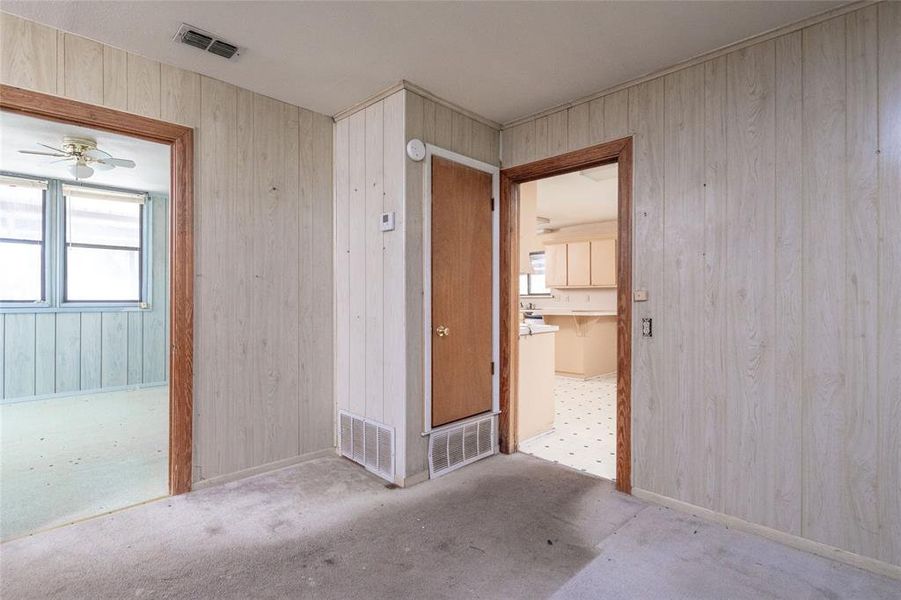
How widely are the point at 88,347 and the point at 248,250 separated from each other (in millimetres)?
3986

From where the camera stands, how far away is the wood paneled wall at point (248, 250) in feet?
8.29

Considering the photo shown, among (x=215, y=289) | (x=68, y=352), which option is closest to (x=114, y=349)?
(x=68, y=352)

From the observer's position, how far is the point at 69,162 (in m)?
4.37

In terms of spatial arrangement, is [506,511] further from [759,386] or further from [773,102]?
[773,102]

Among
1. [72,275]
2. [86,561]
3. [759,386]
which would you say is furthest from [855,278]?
[72,275]

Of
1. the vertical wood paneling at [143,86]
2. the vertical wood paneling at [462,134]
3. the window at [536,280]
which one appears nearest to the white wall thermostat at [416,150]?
the vertical wood paneling at [462,134]

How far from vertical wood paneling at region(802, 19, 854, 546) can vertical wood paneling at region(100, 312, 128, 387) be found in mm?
6815

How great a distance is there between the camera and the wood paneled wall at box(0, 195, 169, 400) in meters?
4.86

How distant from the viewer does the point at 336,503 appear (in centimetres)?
254

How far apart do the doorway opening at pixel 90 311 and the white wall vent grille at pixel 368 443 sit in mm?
1011

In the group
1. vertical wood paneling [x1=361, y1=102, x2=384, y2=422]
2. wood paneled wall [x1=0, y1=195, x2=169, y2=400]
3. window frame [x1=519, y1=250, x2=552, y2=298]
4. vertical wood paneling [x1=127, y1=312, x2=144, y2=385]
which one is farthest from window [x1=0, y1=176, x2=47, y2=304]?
window frame [x1=519, y1=250, x2=552, y2=298]

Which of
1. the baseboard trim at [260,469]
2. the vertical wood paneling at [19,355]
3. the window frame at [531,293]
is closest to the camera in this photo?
the baseboard trim at [260,469]

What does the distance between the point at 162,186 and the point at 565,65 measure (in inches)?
208

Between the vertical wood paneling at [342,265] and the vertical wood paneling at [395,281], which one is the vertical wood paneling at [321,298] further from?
the vertical wood paneling at [395,281]
